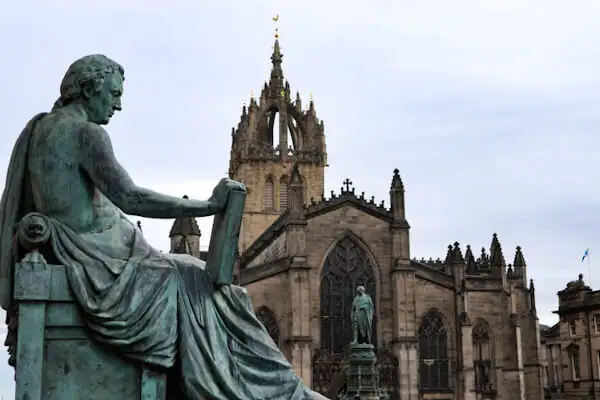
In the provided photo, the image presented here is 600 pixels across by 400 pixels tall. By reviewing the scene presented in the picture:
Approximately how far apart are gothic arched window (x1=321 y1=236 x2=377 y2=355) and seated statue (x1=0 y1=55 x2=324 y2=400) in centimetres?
3421

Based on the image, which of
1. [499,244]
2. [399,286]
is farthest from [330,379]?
[499,244]

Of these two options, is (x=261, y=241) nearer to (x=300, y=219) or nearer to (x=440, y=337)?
(x=300, y=219)

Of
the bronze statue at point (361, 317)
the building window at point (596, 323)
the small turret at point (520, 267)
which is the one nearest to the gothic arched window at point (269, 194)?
the small turret at point (520, 267)

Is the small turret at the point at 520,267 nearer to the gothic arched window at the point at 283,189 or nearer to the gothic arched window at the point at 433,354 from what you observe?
the gothic arched window at the point at 433,354

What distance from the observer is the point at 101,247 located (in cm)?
349

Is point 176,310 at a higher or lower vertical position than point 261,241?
lower

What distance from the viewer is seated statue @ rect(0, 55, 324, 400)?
338cm

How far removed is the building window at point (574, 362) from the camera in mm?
49000

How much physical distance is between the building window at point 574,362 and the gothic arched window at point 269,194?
843 inches

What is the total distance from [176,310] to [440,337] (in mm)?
37031

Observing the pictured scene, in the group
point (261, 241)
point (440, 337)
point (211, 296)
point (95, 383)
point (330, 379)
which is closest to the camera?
point (95, 383)

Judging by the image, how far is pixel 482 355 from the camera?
131 ft

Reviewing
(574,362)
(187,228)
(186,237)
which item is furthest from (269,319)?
(574,362)

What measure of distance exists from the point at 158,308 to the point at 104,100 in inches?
38.2
